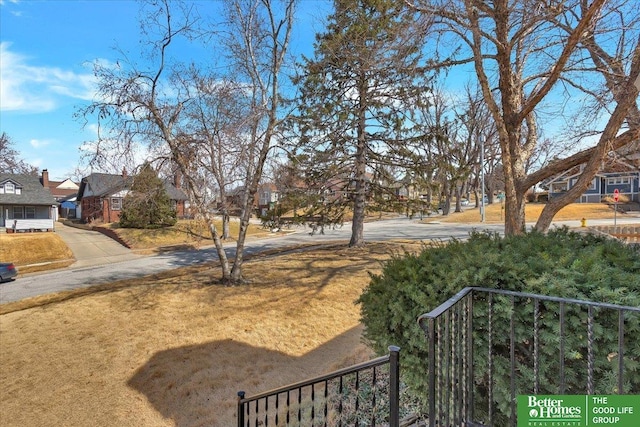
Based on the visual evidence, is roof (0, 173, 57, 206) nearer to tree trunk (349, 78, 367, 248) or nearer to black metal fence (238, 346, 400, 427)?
tree trunk (349, 78, 367, 248)

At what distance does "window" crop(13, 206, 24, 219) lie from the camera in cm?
2759

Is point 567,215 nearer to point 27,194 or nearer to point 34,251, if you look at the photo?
point 34,251

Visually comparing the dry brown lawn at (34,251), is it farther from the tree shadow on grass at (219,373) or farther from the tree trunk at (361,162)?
the tree trunk at (361,162)

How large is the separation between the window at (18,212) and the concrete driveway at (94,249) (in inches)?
213

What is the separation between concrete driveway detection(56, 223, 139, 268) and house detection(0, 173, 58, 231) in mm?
3538

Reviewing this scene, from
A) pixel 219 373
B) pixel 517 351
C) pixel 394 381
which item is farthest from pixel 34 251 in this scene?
pixel 517 351

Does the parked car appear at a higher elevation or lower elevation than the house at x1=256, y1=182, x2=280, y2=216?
lower

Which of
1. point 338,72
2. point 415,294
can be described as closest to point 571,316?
point 415,294

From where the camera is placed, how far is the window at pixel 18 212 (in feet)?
90.5

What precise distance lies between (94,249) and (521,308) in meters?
24.2

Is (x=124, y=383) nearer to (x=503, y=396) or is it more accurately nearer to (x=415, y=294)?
(x=415, y=294)

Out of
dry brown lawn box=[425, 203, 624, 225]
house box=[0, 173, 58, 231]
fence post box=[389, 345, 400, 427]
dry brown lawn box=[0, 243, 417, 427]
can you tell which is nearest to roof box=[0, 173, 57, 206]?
house box=[0, 173, 58, 231]

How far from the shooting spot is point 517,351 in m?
2.51

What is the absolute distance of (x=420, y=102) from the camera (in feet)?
37.5
